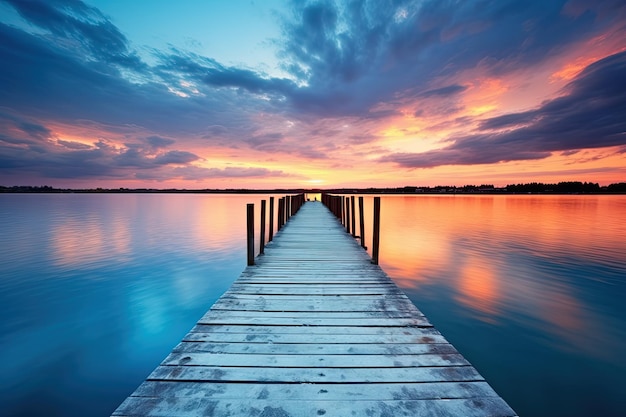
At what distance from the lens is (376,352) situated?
9.62 feet

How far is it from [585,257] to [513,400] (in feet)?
43.3

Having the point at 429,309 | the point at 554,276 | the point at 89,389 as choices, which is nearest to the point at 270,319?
the point at 89,389

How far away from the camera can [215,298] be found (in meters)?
8.50

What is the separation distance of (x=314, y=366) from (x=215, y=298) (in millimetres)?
6712

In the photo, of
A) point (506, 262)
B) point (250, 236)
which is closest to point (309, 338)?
point (250, 236)

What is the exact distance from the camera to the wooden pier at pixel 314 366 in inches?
85.9

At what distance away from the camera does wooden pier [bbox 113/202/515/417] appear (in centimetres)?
218

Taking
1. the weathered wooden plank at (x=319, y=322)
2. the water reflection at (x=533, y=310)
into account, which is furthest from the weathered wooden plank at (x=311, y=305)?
the water reflection at (x=533, y=310)

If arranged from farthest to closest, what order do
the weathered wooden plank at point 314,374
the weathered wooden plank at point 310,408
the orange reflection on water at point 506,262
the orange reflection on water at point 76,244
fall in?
1. the orange reflection on water at point 76,244
2. the orange reflection on water at point 506,262
3. the weathered wooden plank at point 314,374
4. the weathered wooden plank at point 310,408

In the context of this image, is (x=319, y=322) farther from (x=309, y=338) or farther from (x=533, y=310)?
(x=533, y=310)

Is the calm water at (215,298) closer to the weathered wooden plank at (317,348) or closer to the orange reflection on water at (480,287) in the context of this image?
the orange reflection on water at (480,287)

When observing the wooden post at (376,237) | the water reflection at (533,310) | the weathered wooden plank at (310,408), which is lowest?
the water reflection at (533,310)

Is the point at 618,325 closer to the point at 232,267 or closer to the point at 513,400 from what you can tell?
the point at 513,400

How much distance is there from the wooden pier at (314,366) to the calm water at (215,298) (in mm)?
2346
